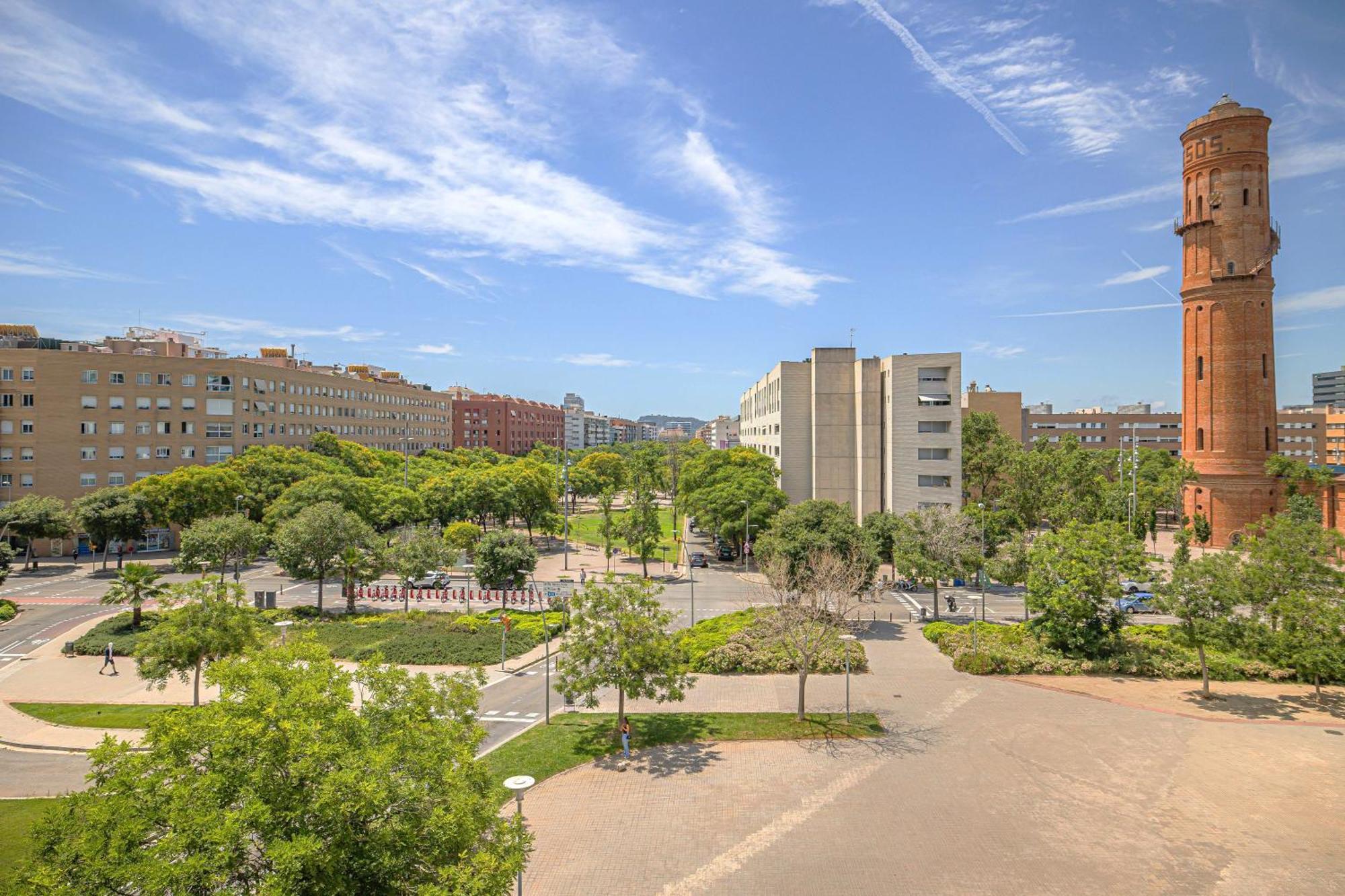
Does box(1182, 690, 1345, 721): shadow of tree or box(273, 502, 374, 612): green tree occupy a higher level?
box(273, 502, 374, 612): green tree

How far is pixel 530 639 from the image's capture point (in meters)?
34.4

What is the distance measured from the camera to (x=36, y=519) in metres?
51.8

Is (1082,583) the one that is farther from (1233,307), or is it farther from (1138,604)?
(1233,307)

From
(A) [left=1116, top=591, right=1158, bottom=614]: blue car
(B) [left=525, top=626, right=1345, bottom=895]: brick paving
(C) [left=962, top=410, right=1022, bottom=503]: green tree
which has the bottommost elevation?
(B) [left=525, top=626, right=1345, bottom=895]: brick paving

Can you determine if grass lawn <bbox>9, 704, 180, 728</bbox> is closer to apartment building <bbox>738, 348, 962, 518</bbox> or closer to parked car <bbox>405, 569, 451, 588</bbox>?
parked car <bbox>405, 569, 451, 588</bbox>

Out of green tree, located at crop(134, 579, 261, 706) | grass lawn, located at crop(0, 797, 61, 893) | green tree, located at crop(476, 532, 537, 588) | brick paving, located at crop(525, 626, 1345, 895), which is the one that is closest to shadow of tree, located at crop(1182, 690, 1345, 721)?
brick paving, located at crop(525, 626, 1345, 895)

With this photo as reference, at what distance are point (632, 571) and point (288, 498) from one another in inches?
1105

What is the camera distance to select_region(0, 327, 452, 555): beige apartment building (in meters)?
60.8

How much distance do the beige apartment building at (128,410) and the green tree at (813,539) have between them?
59189 mm

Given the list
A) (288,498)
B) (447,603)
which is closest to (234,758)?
(447,603)

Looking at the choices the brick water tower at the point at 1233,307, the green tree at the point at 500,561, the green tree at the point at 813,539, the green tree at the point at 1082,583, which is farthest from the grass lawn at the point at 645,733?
the brick water tower at the point at 1233,307

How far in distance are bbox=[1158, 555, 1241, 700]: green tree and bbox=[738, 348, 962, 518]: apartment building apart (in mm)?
23868

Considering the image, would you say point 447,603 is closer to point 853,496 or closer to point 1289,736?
point 853,496

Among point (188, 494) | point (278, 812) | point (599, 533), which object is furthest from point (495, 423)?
point (278, 812)
